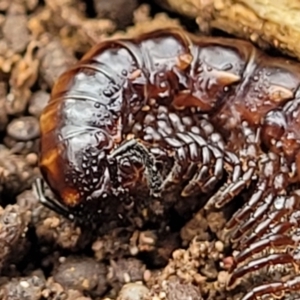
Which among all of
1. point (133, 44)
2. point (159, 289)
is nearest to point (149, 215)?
point (159, 289)

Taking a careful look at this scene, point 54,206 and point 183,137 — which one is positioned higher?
point 183,137

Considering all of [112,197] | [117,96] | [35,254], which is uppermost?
[117,96]

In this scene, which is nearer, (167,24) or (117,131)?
(117,131)

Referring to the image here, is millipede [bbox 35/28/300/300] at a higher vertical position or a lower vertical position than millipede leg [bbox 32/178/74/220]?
higher

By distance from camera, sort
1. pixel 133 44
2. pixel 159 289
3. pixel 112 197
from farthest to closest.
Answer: pixel 133 44 < pixel 112 197 < pixel 159 289

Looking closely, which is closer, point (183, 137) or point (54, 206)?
A: point (54, 206)

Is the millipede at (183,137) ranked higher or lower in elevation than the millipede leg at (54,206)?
higher

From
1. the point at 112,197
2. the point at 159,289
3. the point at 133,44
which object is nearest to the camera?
the point at 159,289

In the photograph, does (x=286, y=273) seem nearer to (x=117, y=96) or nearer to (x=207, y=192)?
(x=207, y=192)
